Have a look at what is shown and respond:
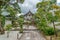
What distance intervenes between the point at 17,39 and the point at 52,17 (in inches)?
108

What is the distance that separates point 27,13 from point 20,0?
58.0 ft

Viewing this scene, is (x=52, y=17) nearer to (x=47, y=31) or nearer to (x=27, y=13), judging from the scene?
(x=47, y=31)

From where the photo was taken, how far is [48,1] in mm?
15273

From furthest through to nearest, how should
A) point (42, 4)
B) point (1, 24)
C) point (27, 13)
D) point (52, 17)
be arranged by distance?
1. point (27, 13)
2. point (42, 4)
3. point (1, 24)
4. point (52, 17)

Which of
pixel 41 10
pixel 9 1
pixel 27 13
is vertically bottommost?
pixel 27 13

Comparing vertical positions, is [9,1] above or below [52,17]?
above

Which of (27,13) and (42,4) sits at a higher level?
(42,4)

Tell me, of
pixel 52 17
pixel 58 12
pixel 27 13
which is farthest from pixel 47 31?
pixel 27 13

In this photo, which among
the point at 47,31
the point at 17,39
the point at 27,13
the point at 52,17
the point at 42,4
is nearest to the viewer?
the point at 17,39

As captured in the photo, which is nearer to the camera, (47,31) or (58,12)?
(58,12)

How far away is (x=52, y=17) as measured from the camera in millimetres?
12062

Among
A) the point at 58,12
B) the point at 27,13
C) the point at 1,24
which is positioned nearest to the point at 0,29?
the point at 1,24

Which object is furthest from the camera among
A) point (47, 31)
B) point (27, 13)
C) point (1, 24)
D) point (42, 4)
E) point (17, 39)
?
point (27, 13)

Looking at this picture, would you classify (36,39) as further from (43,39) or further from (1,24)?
(1,24)
